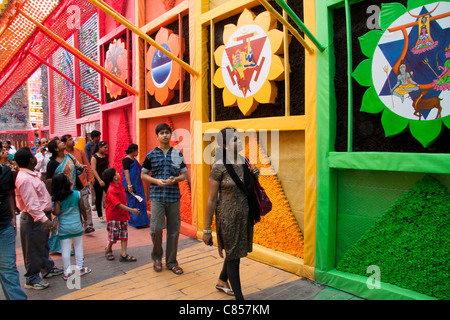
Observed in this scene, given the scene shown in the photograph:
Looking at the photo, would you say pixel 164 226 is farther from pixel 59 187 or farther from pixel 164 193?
pixel 59 187

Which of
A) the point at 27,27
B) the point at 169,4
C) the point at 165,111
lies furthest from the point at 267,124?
the point at 27,27

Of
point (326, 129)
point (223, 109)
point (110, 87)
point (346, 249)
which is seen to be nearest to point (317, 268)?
→ point (346, 249)

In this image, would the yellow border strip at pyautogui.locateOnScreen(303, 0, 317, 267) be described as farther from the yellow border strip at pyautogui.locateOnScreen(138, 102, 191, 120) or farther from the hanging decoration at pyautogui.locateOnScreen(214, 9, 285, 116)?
the yellow border strip at pyautogui.locateOnScreen(138, 102, 191, 120)

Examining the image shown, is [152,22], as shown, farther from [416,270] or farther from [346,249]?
[416,270]

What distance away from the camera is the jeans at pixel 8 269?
2.77 m

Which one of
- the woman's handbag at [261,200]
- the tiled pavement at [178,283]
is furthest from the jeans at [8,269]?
the woman's handbag at [261,200]

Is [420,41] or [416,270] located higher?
[420,41]

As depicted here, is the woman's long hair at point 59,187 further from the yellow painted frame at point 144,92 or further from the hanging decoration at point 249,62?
the hanging decoration at point 249,62

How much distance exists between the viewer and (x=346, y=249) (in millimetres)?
3396

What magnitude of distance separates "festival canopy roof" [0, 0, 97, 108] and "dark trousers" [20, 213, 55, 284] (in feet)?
12.0

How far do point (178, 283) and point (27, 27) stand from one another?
5.59m

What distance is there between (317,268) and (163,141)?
2.31 m

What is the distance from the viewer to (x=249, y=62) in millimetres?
4250

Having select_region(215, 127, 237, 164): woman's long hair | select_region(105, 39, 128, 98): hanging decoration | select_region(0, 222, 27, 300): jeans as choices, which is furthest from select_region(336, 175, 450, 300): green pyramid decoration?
select_region(105, 39, 128, 98): hanging decoration
